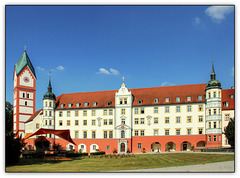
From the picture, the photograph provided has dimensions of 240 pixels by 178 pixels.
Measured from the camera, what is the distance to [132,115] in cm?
5156

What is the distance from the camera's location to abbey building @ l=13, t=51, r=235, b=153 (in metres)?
47.6

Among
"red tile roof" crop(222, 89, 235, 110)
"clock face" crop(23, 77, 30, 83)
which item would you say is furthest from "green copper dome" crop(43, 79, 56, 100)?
"red tile roof" crop(222, 89, 235, 110)

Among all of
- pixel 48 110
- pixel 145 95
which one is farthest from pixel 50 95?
pixel 145 95

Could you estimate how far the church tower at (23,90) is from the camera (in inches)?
2077

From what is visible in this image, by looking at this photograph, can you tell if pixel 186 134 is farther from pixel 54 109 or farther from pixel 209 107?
pixel 54 109

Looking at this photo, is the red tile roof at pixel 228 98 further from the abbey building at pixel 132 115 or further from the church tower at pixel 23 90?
the church tower at pixel 23 90

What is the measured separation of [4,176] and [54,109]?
35023 mm

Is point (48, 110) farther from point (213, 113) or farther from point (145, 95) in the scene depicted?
point (213, 113)

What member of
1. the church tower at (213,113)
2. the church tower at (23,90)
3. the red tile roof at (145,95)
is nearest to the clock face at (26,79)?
the church tower at (23,90)

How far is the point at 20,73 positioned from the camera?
173 ft

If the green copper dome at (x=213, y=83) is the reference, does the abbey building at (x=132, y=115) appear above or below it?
below

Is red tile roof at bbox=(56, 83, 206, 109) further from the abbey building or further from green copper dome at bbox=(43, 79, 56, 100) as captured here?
green copper dome at bbox=(43, 79, 56, 100)

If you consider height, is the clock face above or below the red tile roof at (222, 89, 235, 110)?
above

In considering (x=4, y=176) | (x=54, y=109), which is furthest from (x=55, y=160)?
(x=54, y=109)
